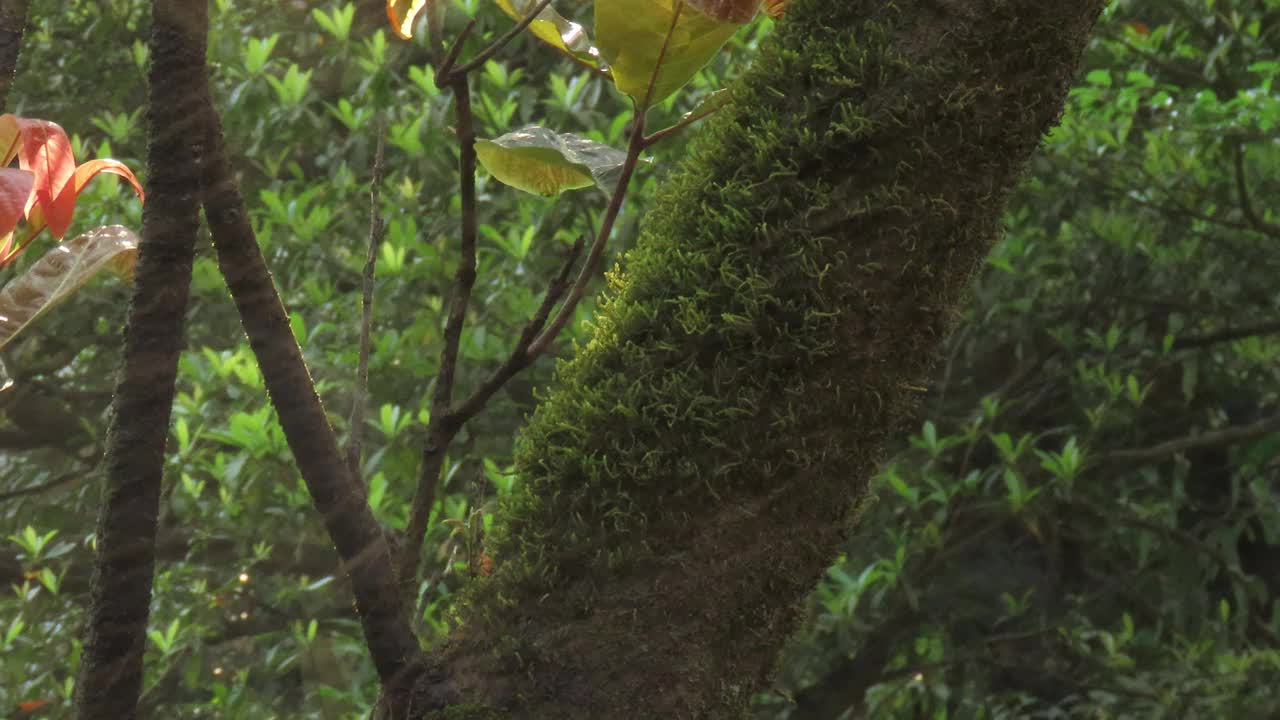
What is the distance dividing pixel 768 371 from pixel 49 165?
48cm

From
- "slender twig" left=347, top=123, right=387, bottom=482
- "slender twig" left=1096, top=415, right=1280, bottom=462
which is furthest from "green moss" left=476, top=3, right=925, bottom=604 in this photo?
"slender twig" left=1096, top=415, right=1280, bottom=462

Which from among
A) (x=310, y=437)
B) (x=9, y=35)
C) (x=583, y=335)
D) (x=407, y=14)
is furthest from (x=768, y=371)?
(x=583, y=335)

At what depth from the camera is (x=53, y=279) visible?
0.77 metres

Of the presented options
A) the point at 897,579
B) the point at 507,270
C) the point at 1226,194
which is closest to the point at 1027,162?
the point at 507,270

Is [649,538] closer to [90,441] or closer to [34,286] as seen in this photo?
[34,286]

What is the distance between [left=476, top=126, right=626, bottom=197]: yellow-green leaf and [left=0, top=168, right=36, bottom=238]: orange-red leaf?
30 cm

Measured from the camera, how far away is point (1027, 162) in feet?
2.62

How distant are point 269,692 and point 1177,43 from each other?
265cm

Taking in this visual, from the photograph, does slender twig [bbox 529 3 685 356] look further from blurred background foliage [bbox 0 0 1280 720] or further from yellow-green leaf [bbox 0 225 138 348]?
blurred background foliage [bbox 0 0 1280 720]

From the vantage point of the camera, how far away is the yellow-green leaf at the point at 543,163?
0.82 metres

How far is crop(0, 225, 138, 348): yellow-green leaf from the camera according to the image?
74 centimetres

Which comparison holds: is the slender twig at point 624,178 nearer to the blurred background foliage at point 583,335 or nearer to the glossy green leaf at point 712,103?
the glossy green leaf at point 712,103

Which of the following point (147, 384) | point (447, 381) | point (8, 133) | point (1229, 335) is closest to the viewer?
point (147, 384)

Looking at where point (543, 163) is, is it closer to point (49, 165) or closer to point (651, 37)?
point (651, 37)
